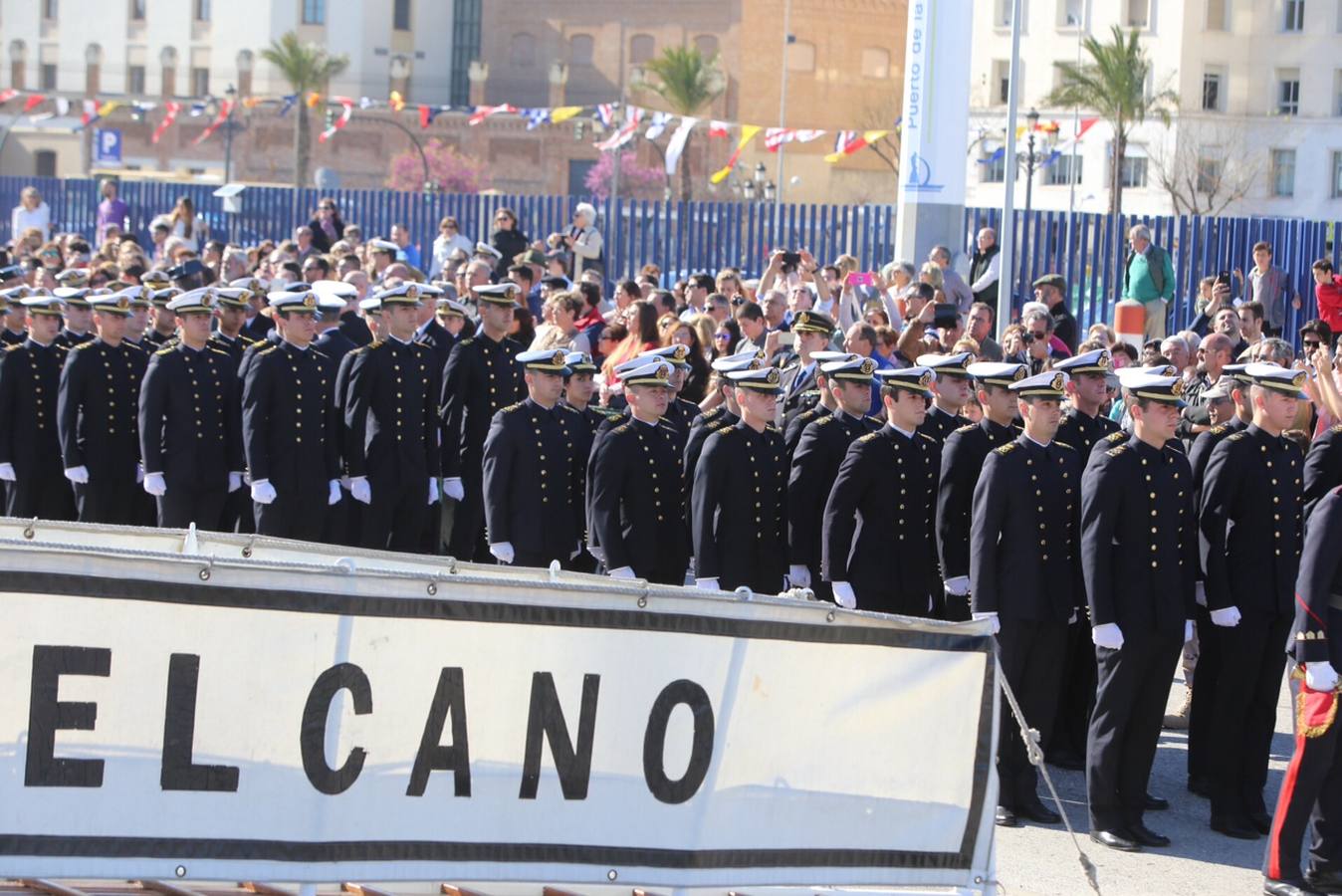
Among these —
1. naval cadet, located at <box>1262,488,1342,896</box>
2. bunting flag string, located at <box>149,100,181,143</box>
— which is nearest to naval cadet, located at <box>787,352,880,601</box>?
naval cadet, located at <box>1262,488,1342,896</box>

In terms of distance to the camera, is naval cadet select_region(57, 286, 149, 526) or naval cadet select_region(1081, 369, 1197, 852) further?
Result: naval cadet select_region(57, 286, 149, 526)

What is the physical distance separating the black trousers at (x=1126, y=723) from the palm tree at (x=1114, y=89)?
43.1 meters

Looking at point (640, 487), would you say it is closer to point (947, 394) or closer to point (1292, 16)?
point (947, 394)

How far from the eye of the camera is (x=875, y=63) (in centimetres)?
7619

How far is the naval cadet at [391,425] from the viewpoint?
39.7 ft

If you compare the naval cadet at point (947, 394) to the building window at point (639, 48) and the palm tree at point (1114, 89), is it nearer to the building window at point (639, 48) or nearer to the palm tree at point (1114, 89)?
the palm tree at point (1114, 89)

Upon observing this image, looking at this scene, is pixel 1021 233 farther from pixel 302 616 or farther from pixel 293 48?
pixel 293 48

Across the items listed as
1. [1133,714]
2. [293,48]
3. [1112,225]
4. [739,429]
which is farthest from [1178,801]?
[293,48]

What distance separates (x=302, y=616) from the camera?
197 inches

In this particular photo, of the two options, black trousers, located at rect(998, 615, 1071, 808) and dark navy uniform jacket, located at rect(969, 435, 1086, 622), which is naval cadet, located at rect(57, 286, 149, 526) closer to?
dark navy uniform jacket, located at rect(969, 435, 1086, 622)

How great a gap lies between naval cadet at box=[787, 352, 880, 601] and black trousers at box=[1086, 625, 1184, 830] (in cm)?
205

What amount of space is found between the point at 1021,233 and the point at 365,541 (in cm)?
1149

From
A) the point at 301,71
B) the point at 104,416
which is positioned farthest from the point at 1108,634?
the point at 301,71

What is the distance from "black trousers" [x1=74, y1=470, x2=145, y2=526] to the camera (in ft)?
41.4
